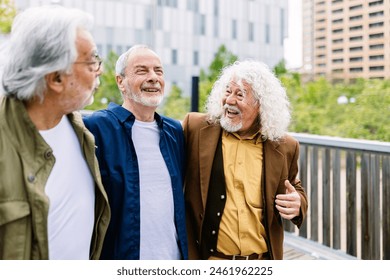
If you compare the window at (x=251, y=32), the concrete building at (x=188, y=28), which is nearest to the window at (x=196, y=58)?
the concrete building at (x=188, y=28)

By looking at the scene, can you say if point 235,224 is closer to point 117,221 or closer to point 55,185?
point 117,221

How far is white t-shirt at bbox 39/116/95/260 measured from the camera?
1130 mm

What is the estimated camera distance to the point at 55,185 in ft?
3.69

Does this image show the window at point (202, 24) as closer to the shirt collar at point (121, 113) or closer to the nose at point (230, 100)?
the nose at point (230, 100)

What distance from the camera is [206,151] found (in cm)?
185

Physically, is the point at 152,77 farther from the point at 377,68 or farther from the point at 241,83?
the point at 377,68

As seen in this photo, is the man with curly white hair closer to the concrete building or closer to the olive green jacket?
the olive green jacket

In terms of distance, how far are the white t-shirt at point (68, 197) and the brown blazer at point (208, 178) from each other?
66cm

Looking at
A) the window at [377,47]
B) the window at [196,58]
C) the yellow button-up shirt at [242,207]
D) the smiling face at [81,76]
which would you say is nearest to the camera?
the smiling face at [81,76]

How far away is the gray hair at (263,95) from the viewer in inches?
74.4

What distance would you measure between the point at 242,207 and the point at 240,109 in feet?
1.44

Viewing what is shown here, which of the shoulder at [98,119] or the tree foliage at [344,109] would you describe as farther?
the tree foliage at [344,109]

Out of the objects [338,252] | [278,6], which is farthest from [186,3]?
[338,252]

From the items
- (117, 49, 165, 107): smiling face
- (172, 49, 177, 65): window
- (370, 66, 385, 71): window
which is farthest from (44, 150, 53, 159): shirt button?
(172, 49, 177, 65): window
